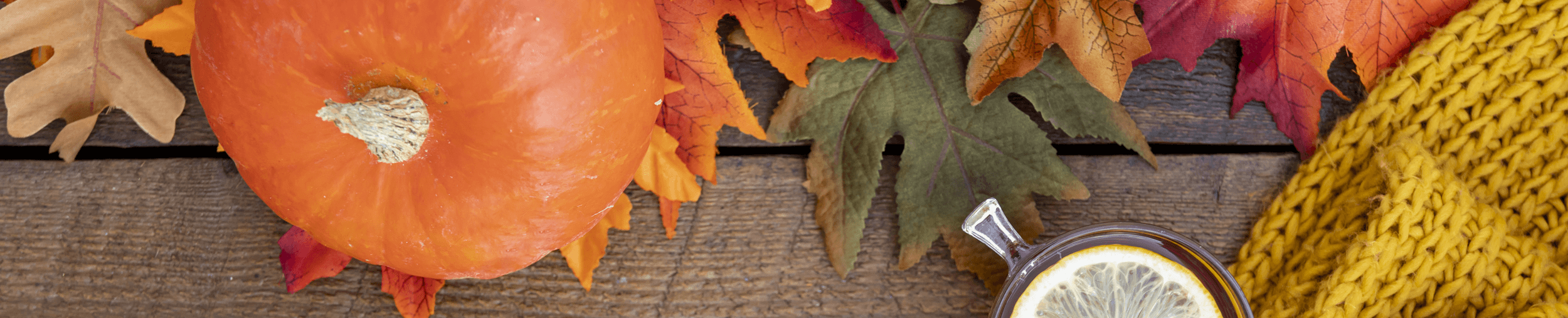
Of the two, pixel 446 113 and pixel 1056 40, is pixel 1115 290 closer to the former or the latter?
pixel 1056 40

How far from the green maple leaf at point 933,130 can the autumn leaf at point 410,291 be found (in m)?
0.27

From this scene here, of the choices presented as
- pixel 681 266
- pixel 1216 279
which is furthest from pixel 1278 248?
pixel 681 266

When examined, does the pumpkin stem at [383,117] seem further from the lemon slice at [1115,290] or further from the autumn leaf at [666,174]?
the lemon slice at [1115,290]

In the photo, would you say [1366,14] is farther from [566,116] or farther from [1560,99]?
[566,116]

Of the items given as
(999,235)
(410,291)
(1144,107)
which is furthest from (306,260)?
(1144,107)

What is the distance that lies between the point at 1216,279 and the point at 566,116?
41 cm

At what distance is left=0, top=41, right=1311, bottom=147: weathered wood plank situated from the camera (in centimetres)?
52

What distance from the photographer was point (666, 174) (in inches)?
19.6

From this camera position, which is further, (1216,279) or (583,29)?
(1216,279)

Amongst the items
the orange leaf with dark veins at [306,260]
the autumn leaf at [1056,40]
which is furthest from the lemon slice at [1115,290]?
the orange leaf with dark veins at [306,260]

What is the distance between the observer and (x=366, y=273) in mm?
536

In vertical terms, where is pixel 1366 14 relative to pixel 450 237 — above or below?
above

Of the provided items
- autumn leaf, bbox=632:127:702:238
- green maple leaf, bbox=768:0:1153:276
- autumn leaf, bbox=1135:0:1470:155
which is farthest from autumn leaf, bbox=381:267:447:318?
autumn leaf, bbox=1135:0:1470:155

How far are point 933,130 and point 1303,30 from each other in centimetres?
25
